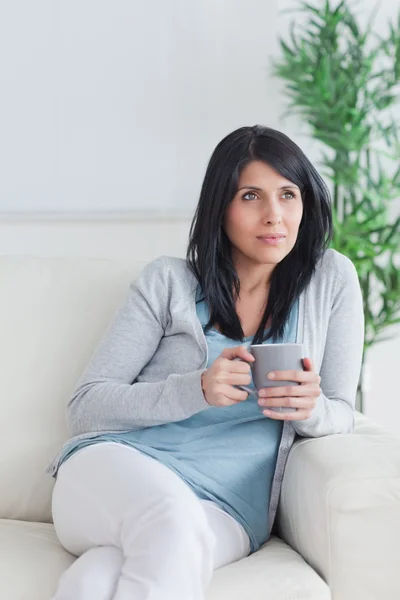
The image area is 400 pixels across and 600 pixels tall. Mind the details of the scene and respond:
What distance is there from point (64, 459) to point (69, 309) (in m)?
0.39

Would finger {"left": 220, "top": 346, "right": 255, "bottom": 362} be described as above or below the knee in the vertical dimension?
above

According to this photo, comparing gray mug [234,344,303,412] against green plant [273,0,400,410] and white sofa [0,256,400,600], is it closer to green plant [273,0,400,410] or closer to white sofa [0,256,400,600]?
white sofa [0,256,400,600]

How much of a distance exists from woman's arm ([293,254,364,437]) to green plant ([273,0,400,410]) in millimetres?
990

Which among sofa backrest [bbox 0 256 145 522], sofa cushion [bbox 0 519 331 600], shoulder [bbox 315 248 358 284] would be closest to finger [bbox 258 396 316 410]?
sofa cushion [bbox 0 519 331 600]

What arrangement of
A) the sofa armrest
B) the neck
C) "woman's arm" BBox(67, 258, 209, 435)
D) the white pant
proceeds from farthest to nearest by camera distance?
the neck → "woman's arm" BBox(67, 258, 209, 435) → the sofa armrest → the white pant

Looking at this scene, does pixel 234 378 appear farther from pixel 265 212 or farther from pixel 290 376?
pixel 265 212

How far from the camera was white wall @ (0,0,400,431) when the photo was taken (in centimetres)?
258

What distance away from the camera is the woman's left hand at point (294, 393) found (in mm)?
1323

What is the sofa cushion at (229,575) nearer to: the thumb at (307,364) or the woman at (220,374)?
the woman at (220,374)

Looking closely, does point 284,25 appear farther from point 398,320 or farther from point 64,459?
point 64,459

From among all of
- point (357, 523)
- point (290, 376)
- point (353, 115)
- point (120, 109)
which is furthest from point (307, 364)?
point (120, 109)

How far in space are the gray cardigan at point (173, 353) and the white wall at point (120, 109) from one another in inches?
40.4

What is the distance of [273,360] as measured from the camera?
1.31 m

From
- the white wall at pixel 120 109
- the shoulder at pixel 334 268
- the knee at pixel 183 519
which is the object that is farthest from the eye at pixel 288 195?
the white wall at pixel 120 109
